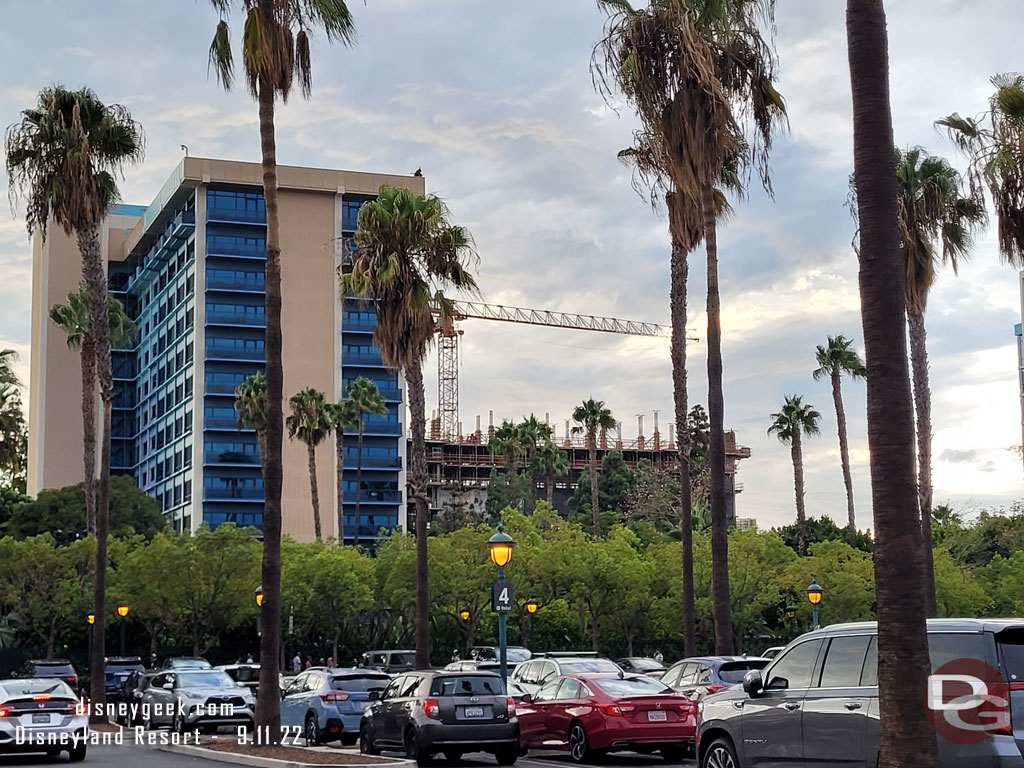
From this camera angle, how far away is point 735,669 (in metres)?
23.9

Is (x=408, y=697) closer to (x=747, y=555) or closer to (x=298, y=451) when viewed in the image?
(x=747, y=555)

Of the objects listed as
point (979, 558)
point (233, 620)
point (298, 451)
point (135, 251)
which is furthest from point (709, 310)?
point (135, 251)

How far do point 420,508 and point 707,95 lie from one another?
12.6 metres

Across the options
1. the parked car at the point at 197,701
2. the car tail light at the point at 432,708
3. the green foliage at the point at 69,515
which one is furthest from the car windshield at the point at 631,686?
the green foliage at the point at 69,515

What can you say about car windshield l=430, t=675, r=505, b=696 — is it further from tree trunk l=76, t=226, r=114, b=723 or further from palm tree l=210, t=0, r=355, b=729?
tree trunk l=76, t=226, r=114, b=723

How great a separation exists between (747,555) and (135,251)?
9709 cm

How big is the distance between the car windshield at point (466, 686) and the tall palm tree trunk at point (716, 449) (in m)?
10.2

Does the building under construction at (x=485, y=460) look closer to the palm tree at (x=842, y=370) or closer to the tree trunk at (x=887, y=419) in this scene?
the palm tree at (x=842, y=370)

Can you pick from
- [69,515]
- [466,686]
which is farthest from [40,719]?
[69,515]

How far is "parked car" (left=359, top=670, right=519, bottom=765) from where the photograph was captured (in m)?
21.0

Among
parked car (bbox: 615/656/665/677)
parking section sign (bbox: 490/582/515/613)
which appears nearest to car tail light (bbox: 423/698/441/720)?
parking section sign (bbox: 490/582/515/613)

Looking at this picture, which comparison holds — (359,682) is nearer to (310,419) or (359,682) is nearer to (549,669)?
(549,669)

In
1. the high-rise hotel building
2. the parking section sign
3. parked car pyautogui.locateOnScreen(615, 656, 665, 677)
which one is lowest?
parked car pyautogui.locateOnScreen(615, 656, 665, 677)

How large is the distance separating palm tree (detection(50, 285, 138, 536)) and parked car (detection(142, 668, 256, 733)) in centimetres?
2428
